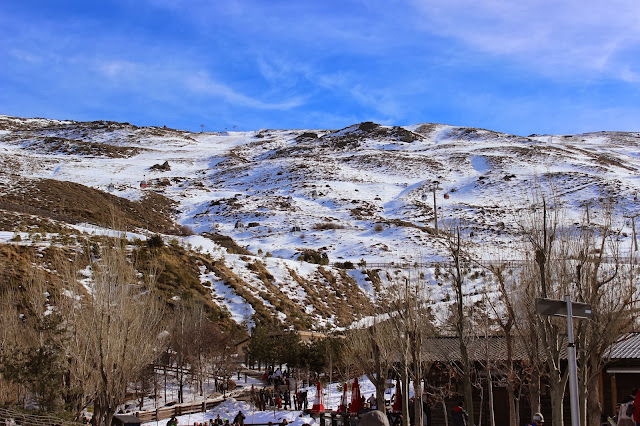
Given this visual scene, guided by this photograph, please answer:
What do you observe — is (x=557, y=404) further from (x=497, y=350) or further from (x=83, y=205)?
(x=83, y=205)

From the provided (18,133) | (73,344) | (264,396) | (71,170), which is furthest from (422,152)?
(73,344)

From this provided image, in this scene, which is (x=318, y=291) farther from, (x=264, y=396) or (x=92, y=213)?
(x=92, y=213)

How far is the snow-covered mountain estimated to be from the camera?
59562 mm

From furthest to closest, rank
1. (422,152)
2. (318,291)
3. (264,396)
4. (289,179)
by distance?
1. (422,152)
2. (289,179)
3. (318,291)
4. (264,396)

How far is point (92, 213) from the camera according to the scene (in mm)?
72812

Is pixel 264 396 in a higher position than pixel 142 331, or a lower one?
lower

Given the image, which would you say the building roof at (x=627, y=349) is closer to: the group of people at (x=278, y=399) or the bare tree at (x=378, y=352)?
the bare tree at (x=378, y=352)

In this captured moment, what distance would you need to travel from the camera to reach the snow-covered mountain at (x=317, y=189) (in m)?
59.6

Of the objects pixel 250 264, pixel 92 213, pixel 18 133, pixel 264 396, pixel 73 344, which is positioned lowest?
pixel 264 396

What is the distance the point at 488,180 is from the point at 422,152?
4074 cm

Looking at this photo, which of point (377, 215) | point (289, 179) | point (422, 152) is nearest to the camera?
point (377, 215)

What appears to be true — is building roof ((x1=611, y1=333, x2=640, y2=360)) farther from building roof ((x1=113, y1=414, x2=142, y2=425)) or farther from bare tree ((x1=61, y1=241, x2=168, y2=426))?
building roof ((x1=113, y1=414, x2=142, y2=425))

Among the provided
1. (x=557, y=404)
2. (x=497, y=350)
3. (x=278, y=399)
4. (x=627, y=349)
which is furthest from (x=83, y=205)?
(x=557, y=404)

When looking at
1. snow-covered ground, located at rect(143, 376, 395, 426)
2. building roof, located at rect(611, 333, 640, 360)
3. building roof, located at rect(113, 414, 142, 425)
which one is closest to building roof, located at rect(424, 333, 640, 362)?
building roof, located at rect(611, 333, 640, 360)
